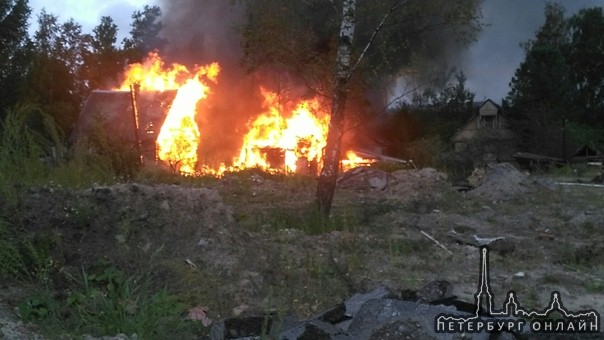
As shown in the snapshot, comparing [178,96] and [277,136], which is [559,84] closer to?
[277,136]

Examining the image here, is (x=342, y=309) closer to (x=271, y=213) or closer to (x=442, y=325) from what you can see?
(x=442, y=325)

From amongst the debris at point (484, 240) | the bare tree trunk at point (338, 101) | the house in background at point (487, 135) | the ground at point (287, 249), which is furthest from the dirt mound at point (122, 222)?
the house in background at point (487, 135)

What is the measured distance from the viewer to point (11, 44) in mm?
33750

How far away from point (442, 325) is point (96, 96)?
31.9 m

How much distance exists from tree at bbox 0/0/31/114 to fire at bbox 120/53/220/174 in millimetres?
5947

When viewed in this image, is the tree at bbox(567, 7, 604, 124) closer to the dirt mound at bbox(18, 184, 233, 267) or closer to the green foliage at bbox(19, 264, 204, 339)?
the dirt mound at bbox(18, 184, 233, 267)

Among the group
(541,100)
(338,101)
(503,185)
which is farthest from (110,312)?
(541,100)

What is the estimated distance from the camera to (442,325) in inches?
191

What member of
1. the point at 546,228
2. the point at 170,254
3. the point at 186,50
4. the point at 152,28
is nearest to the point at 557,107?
the point at 186,50

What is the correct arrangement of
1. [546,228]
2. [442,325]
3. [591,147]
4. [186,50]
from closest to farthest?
[442,325], [546,228], [186,50], [591,147]

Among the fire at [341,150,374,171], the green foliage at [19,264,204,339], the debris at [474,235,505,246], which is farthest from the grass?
the fire at [341,150,374,171]

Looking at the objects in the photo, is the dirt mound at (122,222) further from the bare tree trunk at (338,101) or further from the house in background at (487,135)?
the house in background at (487,135)

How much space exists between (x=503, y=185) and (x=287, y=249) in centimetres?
1044

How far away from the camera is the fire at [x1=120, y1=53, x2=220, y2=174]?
27031mm
